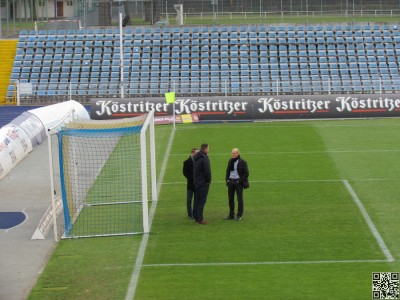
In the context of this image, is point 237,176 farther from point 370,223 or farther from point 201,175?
point 370,223

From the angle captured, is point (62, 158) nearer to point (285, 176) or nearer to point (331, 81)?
point (285, 176)

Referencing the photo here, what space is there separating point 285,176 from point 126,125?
6.67m

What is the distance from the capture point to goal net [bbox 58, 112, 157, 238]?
1964cm

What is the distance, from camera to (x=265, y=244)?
18406 millimetres

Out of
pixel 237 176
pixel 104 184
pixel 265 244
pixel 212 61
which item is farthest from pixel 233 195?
pixel 212 61

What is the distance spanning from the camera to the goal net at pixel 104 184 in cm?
1964

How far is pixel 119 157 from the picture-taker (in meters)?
28.3

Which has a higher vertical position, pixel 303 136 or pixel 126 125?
pixel 126 125

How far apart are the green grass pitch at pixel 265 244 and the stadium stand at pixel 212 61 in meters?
18.8

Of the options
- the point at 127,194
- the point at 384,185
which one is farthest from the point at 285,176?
the point at 127,194

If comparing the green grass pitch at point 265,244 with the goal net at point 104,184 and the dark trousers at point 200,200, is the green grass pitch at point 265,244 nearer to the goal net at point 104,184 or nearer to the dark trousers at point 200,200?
the dark trousers at point 200,200

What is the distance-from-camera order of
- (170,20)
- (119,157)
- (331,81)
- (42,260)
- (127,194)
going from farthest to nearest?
1. (170,20)
2. (331,81)
3. (119,157)
4. (127,194)
5. (42,260)

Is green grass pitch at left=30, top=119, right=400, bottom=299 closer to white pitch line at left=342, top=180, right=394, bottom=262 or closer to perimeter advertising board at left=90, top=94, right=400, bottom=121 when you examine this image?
white pitch line at left=342, top=180, right=394, bottom=262

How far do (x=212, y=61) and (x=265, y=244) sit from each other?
31.9 m
